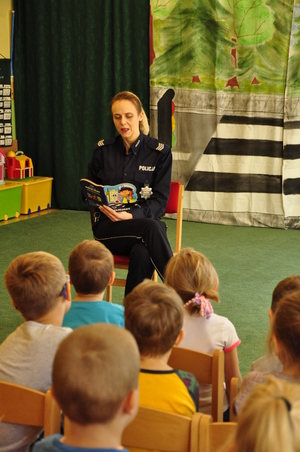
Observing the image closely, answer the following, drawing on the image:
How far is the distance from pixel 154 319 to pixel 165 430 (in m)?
0.34

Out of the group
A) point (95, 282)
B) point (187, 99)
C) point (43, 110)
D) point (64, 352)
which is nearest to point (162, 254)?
point (95, 282)

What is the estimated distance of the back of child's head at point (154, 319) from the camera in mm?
1618

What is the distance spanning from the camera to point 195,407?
1.60m

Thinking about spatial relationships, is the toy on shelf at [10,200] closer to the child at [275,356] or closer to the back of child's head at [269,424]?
the child at [275,356]

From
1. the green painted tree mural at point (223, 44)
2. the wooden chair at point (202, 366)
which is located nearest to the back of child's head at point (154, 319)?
the wooden chair at point (202, 366)

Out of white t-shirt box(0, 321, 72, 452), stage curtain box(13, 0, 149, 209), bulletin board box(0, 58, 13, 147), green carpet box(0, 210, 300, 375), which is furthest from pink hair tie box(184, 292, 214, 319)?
bulletin board box(0, 58, 13, 147)

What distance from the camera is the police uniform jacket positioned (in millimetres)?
3604

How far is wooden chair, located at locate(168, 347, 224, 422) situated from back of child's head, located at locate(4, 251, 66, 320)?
0.44 metres

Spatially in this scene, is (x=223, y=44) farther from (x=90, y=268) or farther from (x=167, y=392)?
(x=167, y=392)

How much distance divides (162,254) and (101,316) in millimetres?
1126

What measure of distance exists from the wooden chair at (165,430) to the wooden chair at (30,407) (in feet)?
0.64

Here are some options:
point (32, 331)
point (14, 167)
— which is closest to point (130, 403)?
point (32, 331)

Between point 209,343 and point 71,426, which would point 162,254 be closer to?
point 209,343

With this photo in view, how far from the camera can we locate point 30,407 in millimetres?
1505
